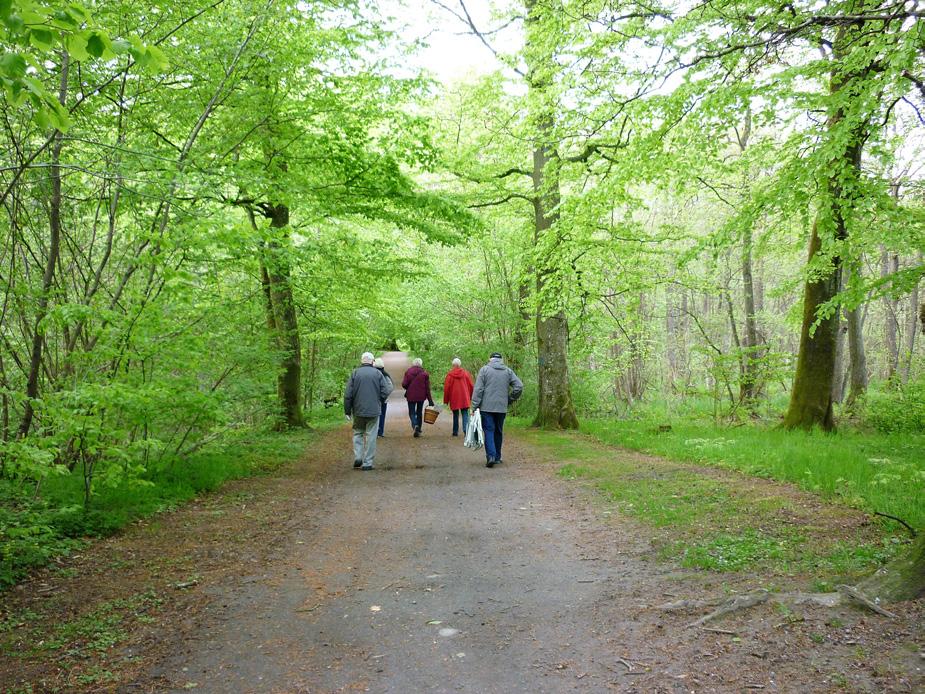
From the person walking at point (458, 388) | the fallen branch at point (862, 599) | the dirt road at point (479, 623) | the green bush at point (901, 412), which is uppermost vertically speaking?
the person walking at point (458, 388)

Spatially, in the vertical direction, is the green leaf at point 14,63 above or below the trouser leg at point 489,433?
above

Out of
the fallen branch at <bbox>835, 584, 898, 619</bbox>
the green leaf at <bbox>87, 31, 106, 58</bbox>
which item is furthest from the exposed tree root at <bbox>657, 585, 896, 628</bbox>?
the green leaf at <bbox>87, 31, 106, 58</bbox>

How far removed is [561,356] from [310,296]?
21.3 ft

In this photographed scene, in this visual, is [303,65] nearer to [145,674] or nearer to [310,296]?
[310,296]

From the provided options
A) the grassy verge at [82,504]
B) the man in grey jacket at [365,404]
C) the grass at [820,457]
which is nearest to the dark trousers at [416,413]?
the man in grey jacket at [365,404]

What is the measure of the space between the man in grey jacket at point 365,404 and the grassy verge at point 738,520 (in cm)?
351

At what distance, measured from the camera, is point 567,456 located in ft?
36.0

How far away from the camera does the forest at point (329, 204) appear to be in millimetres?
5613

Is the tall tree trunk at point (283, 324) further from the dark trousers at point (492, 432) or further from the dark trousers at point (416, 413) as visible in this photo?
the dark trousers at point (492, 432)

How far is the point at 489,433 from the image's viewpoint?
10.6 metres

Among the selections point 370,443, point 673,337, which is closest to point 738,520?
point 370,443

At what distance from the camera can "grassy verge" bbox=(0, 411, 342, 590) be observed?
5.01 meters

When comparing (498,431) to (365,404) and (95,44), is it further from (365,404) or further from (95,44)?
(95,44)

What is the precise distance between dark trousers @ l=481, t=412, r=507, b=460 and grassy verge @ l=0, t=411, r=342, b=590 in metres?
3.94
